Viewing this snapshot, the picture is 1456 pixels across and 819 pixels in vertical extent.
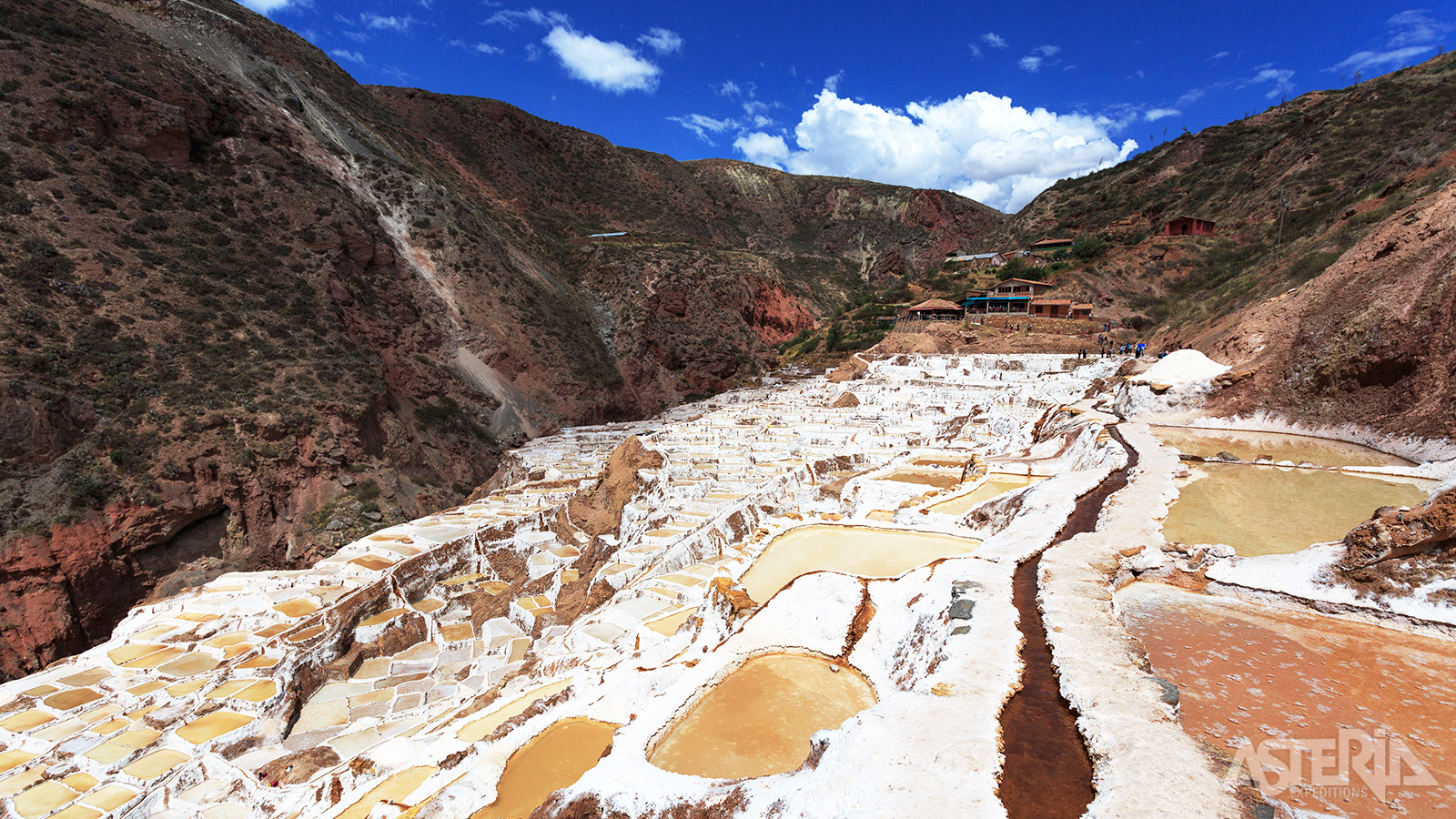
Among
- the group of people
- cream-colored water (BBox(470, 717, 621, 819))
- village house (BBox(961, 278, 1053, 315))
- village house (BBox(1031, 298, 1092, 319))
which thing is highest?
village house (BBox(961, 278, 1053, 315))

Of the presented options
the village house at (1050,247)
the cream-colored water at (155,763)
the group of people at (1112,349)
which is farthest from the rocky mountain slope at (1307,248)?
the cream-colored water at (155,763)

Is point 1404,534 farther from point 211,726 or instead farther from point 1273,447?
point 211,726

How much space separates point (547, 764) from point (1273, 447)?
51.4 ft

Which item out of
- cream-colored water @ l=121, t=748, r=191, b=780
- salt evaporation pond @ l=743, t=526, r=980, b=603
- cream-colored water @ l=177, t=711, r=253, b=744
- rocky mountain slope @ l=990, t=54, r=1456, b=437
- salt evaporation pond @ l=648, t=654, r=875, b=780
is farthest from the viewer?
rocky mountain slope @ l=990, t=54, r=1456, b=437

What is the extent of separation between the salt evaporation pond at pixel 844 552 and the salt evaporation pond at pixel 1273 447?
7772 mm

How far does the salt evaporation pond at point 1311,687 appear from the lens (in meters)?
3.38

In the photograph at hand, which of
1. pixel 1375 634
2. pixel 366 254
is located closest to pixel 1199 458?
pixel 1375 634

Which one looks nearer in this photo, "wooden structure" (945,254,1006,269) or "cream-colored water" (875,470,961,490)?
"cream-colored water" (875,470,961,490)

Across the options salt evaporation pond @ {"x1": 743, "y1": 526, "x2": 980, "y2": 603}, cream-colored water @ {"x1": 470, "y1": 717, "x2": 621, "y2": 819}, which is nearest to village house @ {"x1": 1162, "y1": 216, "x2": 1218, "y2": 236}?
salt evaporation pond @ {"x1": 743, "y1": 526, "x2": 980, "y2": 603}

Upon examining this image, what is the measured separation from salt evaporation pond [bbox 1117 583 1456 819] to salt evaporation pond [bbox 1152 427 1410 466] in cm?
801

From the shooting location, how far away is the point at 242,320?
69.3 feet

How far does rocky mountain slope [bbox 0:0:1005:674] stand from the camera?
15.6m

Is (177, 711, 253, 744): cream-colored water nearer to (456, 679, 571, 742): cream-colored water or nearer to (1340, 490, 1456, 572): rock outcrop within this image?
(456, 679, 571, 742): cream-colored water

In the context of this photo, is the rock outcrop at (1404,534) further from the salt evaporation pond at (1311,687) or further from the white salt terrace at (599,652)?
the white salt terrace at (599,652)
